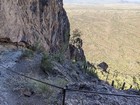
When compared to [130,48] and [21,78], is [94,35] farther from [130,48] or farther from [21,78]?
[21,78]

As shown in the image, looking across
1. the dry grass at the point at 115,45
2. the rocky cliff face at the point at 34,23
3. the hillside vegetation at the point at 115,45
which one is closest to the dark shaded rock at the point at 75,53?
the rocky cliff face at the point at 34,23

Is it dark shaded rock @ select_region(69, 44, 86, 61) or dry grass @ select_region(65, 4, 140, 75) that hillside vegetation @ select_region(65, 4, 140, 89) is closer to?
dry grass @ select_region(65, 4, 140, 75)

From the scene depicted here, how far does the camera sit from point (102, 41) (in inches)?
3804

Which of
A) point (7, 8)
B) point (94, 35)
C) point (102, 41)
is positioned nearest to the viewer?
point (7, 8)

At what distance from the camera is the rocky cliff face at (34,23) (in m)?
21.3

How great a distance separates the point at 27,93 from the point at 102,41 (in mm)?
86166

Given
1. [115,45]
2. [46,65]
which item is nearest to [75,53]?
[46,65]

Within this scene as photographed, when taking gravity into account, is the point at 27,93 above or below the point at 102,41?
above

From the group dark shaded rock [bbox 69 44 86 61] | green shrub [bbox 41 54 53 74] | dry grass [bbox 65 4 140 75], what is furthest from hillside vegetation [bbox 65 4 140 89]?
green shrub [bbox 41 54 53 74]

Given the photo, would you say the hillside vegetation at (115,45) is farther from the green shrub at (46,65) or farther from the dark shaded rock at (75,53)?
the green shrub at (46,65)

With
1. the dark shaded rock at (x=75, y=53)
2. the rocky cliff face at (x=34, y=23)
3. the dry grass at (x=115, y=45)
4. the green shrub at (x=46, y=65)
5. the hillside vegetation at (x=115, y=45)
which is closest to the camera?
the green shrub at (x=46, y=65)

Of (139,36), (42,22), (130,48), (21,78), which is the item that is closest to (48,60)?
(21,78)

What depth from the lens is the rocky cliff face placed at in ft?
70.0

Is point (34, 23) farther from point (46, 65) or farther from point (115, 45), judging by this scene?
point (115, 45)
